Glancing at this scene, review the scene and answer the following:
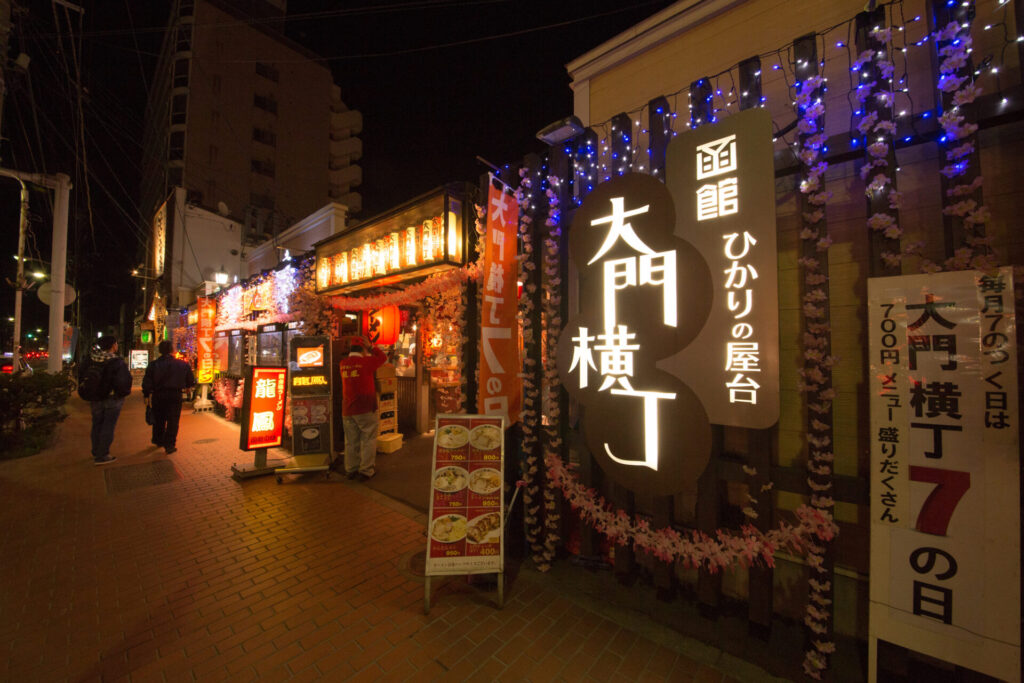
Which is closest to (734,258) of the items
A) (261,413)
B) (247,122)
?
(261,413)

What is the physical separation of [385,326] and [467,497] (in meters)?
4.68

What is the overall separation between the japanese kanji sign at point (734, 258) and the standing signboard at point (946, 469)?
59 cm

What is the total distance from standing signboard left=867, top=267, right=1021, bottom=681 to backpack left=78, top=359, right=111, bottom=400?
36.0 feet

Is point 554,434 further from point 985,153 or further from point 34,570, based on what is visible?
point 34,570

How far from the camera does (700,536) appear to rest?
306cm

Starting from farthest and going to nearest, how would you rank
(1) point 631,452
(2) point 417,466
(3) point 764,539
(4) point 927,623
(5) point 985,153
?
(2) point 417,466 → (1) point 631,452 → (3) point 764,539 → (5) point 985,153 → (4) point 927,623

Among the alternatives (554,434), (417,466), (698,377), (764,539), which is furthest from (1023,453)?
(417,466)

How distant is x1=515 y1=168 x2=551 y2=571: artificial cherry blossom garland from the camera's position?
13.0ft

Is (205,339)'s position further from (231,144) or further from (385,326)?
(231,144)

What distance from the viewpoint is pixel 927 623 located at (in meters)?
2.24

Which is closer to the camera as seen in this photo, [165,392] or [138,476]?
[138,476]

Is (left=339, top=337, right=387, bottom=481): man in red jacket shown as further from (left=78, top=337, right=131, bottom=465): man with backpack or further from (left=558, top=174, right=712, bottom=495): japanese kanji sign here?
(left=78, top=337, right=131, bottom=465): man with backpack

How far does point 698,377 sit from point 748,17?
12.4 feet

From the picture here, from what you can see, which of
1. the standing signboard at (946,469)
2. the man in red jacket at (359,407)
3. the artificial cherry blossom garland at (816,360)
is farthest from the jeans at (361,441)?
the standing signboard at (946,469)
